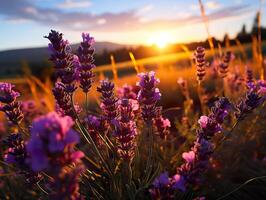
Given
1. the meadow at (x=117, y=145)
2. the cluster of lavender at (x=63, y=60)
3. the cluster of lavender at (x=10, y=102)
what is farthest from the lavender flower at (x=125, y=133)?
the cluster of lavender at (x=10, y=102)

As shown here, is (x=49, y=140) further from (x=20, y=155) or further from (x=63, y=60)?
(x=63, y=60)

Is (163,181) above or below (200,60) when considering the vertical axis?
below

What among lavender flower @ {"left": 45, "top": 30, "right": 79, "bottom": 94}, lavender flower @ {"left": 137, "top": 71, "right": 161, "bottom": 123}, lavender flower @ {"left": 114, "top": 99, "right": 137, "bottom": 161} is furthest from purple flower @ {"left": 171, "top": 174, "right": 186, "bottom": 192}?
lavender flower @ {"left": 45, "top": 30, "right": 79, "bottom": 94}

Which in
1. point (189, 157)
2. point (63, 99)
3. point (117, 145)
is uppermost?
point (63, 99)

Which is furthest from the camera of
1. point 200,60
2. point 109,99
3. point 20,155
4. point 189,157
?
point 200,60

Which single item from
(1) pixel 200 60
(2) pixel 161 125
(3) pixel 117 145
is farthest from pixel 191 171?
(1) pixel 200 60

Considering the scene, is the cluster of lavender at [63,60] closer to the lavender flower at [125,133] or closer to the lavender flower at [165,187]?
the lavender flower at [125,133]
